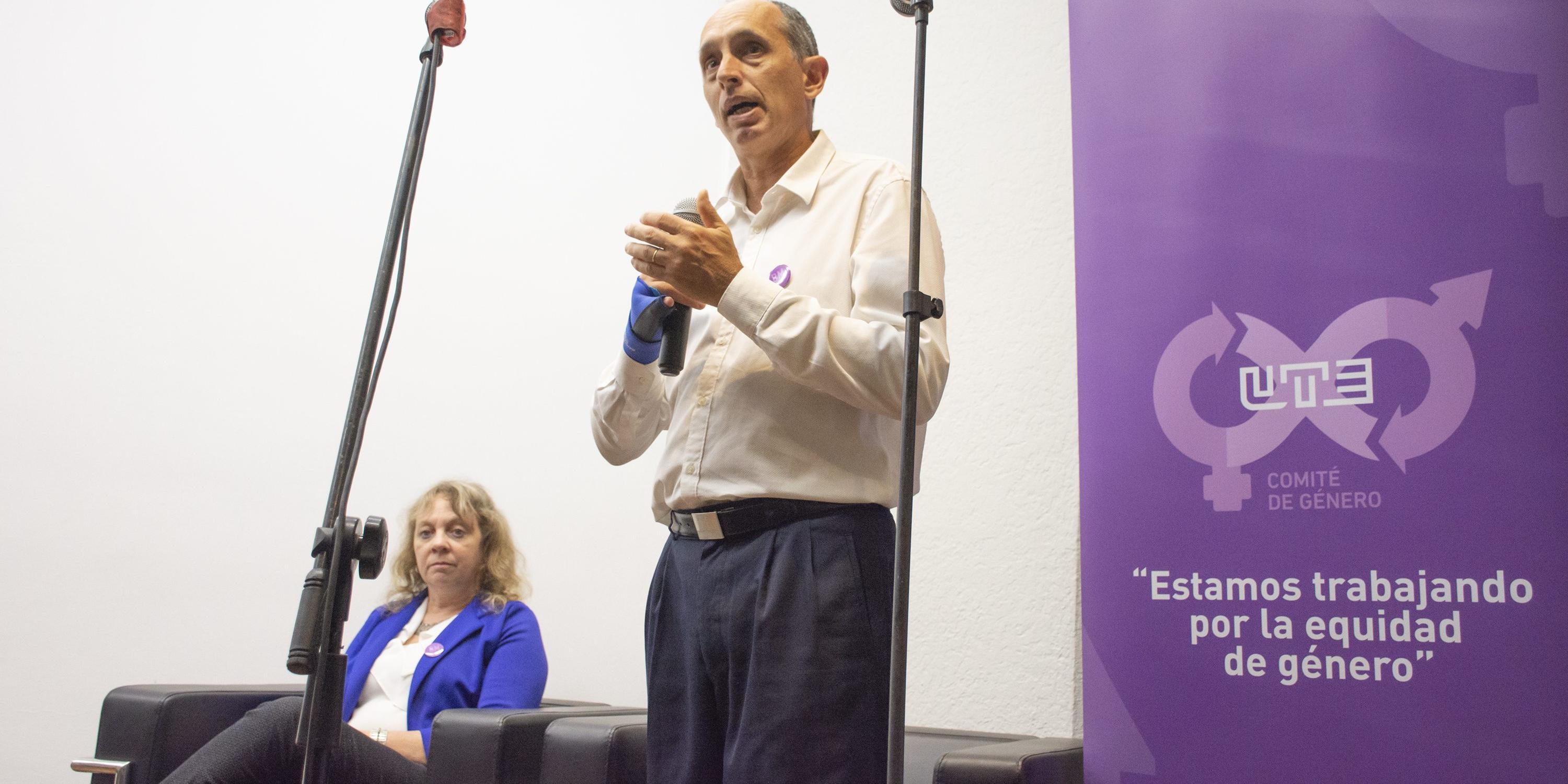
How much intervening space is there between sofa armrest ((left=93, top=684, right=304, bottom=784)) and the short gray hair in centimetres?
189

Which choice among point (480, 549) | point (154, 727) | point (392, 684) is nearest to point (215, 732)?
point (154, 727)

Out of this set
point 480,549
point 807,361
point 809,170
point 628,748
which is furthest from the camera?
point 480,549

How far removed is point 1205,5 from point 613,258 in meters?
1.86

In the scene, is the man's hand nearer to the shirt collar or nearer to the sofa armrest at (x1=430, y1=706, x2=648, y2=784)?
the shirt collar

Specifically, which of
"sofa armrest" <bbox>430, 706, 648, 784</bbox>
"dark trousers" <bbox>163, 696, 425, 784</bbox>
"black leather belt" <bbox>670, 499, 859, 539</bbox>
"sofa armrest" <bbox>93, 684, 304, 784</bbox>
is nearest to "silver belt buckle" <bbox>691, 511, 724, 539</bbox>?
"black leather belt" <bbox>670, 499, 859, 539</bbox>

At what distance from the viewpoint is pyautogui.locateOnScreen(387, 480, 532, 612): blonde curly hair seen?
→ 2.77 metres

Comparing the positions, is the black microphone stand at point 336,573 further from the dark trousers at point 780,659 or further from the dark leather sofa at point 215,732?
the dark leather sofa at point 215,732

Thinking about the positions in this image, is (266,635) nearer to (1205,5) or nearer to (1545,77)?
(1205,5)

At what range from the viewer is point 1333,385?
1469 mm

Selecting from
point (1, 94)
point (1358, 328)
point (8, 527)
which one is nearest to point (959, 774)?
point (1358, 328)

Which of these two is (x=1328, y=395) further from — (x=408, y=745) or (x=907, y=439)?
(x=408, y=745)

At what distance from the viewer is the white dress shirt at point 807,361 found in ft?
4.04

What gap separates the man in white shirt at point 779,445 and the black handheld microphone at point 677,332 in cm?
3

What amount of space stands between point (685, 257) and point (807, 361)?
0.19 m
